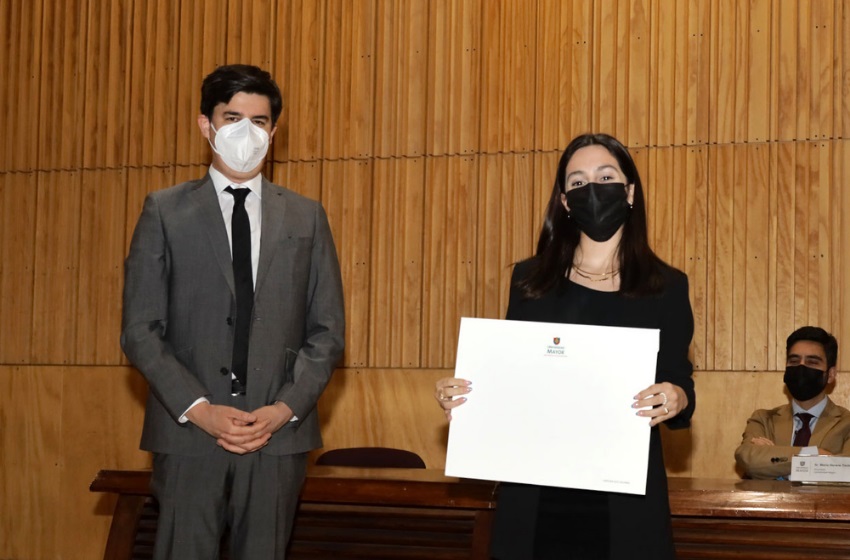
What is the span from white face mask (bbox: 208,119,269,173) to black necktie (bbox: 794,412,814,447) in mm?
3122

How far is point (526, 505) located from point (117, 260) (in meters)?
4.67

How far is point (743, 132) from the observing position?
18.4ft

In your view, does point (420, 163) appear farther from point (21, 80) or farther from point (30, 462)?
point (30, 462)

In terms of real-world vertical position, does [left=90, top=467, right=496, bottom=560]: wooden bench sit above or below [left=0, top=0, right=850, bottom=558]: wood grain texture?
below

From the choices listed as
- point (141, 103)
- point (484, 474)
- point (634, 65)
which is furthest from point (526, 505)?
point (141, 103)

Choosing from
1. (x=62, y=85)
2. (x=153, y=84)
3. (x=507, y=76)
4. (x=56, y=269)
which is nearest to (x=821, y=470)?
(x=507, y=76)

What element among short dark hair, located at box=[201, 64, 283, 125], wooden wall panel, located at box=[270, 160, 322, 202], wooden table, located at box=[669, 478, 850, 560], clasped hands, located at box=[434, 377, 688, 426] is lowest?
wooden table, located at box=[669, 478, 850, 560]

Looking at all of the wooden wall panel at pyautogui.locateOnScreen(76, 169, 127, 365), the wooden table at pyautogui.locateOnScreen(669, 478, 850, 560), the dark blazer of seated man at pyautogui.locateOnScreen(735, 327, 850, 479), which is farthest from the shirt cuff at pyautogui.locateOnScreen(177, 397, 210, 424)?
the wooden wall panel at pyautogui.locateOnScreen(76, 169, 127, 365)

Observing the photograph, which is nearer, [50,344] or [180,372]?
[180,372]

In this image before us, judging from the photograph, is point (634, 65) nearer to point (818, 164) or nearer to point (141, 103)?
point (818, 164)

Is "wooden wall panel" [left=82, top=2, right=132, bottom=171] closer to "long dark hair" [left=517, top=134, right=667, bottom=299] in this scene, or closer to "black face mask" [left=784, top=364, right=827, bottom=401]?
"black face mask" [left=784, top=364, right=827, bottom=401]

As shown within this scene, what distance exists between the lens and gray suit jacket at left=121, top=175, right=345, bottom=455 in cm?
279

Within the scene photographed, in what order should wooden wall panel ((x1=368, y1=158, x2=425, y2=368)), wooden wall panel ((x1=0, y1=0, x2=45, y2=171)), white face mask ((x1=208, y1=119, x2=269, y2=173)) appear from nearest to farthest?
1. white face mask ((x1=208, y1=119, x2=269, y2=173))
2. wooden wall panel ((x1=368, y1=158, x2=425, y2=368))
3. wooden wall panel ((x1=0, y1=0, x2=45, y2=171))

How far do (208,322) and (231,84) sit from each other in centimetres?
70
